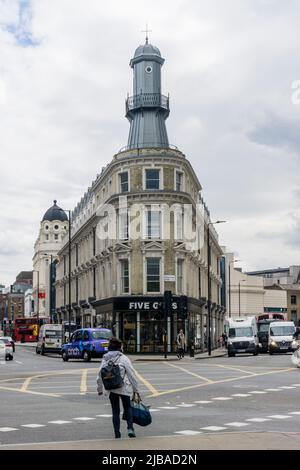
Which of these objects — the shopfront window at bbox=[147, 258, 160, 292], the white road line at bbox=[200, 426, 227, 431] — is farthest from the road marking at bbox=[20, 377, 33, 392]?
the shopfront window at bbox=[147, 258, 160, 292]

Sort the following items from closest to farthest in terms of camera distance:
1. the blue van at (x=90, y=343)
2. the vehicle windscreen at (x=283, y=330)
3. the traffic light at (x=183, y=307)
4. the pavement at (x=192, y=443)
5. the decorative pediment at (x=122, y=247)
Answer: the pavement at (x=192, y=443)
the blue van at (x=90, y=343)
the traffic light at (x=183, y=307)
the vehicle windscreen at (x=283, y=330)
the decorative pediment at (x=122, y=247)

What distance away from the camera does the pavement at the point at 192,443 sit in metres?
10.6

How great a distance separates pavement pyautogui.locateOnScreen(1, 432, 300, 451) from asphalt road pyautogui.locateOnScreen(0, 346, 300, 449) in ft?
3.24

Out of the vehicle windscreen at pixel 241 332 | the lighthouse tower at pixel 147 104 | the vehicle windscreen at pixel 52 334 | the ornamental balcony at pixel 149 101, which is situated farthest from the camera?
the ornamental balcony at pixel 149 101

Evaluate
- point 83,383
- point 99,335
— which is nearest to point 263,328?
A: point 99,335

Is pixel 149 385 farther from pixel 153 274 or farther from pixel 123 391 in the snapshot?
pixel 153 274

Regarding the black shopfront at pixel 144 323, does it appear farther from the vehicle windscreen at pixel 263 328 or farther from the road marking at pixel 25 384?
the road marking at pixel 25 384

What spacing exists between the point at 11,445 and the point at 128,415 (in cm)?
192

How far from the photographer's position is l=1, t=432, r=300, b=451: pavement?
10.6 meters

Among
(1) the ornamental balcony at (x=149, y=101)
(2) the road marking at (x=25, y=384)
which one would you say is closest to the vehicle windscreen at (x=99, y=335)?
(2) the road marking at (x=25, y=384)

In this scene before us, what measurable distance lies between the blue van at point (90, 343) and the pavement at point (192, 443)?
2997cm

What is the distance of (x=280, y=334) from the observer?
171 ft

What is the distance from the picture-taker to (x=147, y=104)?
62.6m

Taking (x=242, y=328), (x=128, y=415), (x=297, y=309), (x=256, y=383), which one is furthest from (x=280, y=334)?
(x=297, y=309)
